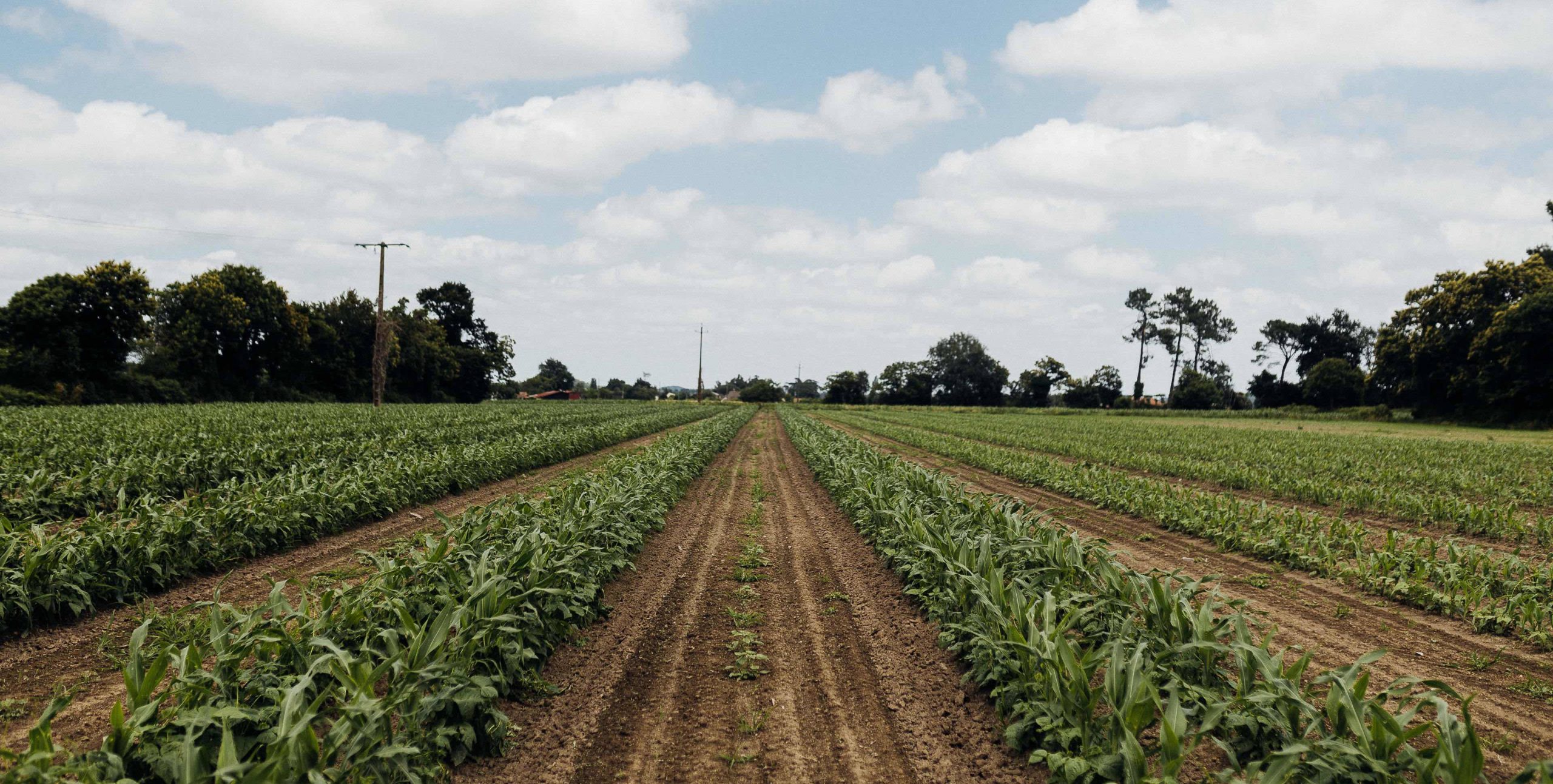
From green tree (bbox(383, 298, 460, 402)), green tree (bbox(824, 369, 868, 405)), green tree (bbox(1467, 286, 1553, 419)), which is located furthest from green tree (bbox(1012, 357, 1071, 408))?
green tree (bbox(383, 298, 460, 402))

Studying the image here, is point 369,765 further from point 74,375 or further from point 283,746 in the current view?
point 74,375

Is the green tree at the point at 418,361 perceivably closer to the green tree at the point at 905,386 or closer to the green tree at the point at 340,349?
the green tree at the point at 340,349

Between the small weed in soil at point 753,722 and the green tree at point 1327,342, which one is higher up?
the green tree at point 1327,342

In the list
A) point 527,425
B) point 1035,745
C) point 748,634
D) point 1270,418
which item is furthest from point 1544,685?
point 1270,418

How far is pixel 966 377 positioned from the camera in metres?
98.6

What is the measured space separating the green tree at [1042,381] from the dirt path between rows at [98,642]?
3499 inches

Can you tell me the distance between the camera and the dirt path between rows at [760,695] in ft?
12.4

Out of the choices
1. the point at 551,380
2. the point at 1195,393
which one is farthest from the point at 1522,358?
the point at 551,380

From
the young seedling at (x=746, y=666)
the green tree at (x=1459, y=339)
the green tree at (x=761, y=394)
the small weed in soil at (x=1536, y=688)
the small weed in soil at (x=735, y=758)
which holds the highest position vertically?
the green tree at (x=1459, y=339)

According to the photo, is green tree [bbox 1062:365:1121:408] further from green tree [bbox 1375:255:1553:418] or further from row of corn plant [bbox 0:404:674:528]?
row of corn plant [bbox 0:404:674:528]

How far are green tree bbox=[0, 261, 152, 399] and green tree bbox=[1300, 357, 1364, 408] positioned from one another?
94.4 metres

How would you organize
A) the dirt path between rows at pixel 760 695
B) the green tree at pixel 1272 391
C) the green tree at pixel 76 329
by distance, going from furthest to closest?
the green tree at pixel 1272 391 → the green tree at pixel 76 329 → the dirt path between rows at pixel 760 695

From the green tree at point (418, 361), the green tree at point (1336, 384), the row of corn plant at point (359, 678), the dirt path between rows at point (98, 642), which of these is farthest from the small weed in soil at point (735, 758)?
the green tree at point (1336, 384)

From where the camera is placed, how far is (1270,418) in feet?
191
